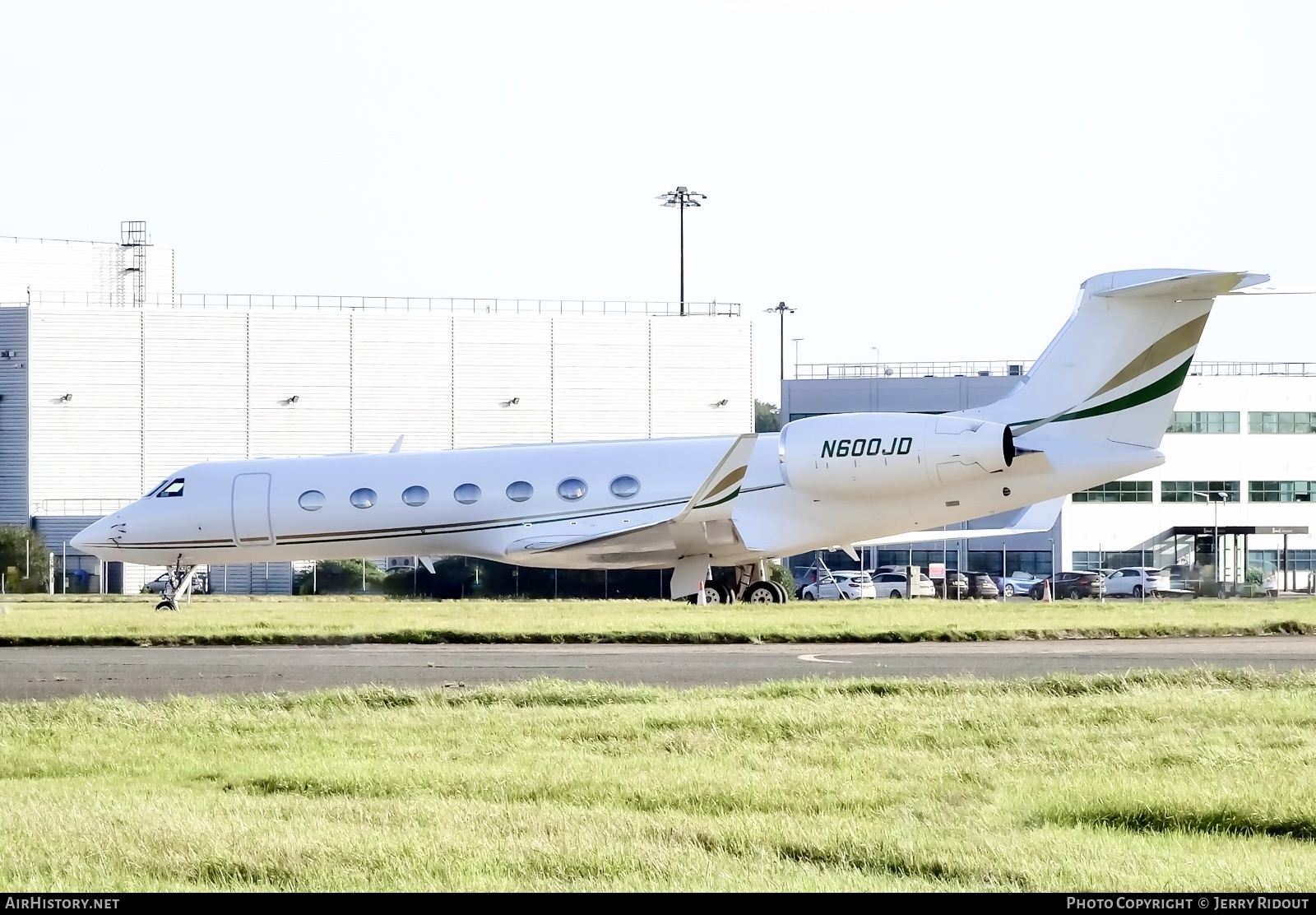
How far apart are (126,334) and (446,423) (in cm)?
1189

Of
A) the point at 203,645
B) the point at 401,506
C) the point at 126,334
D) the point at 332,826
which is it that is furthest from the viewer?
the point at 126,334

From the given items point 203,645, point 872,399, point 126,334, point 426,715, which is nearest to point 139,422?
point 126,334

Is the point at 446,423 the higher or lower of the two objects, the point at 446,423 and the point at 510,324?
the lower

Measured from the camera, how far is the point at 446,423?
5981 cm

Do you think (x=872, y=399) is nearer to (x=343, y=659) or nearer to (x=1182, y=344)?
(x=1182, y=344)

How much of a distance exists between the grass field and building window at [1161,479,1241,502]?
3793 cm

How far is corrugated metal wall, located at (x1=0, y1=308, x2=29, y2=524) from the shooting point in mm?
57188

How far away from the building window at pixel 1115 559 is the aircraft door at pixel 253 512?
44147 millimetres

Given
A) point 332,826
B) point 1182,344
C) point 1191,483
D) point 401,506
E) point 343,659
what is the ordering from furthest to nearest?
Answer: point 1191,483 < point 401,506 < point 1182,344 < point 343,659 < point 332,826

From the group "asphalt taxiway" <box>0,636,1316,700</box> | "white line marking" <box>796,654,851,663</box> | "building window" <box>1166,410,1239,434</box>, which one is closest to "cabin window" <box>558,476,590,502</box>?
"asphalt taxiway" <box>0,636,1316,700</box>

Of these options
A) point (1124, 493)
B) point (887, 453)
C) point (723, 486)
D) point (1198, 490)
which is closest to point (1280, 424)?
point (1198, 490)

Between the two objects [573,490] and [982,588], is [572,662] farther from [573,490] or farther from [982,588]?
[982,588]

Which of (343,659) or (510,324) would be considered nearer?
(343,659)

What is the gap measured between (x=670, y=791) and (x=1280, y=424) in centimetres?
6584
